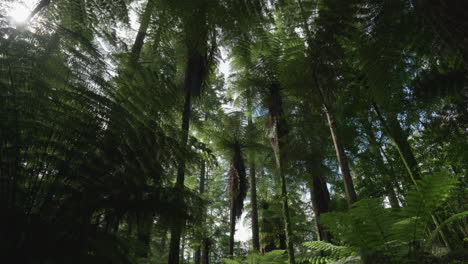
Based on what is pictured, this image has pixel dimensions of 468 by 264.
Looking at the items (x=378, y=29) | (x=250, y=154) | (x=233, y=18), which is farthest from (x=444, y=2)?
(x=250, y=154)

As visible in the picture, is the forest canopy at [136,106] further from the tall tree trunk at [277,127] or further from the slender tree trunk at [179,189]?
the tall tree trunk at [277,127]

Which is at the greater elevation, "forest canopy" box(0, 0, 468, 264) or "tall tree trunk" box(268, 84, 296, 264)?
"tall tree trunk" box(268, 84, 296, 264)

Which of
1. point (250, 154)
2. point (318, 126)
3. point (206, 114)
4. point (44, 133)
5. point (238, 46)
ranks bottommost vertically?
point (44, 133)

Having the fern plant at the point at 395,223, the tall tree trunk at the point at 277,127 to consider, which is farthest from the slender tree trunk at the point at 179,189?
the tall tree trunk at the point at 277,127

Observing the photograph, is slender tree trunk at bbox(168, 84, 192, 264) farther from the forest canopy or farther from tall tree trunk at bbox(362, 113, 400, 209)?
tall tree trunk at bbox(362, 113, 400, 209)

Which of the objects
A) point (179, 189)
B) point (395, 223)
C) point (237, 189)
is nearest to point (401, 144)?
point (395, 223)

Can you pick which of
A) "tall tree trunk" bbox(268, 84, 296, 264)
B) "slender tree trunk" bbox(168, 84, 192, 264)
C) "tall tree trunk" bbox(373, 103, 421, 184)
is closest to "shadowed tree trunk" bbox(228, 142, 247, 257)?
"tall tree trunk" bbox(268, 84, 296, 264)

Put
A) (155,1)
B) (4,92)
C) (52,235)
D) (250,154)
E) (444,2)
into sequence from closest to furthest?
(444,2) → (155,1) → (52,235) → (4,92) → (250,154)

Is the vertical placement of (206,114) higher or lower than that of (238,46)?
higher

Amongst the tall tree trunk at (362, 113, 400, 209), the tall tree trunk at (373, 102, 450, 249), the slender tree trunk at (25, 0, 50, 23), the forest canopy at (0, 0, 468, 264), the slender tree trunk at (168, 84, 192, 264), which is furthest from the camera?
the tall tree trunk at (362, 113, 400, 209)

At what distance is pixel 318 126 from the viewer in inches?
201

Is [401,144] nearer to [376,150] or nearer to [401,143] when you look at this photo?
[401,143]

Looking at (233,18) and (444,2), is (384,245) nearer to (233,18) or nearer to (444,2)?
(444,2)

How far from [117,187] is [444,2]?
89.1 inches
